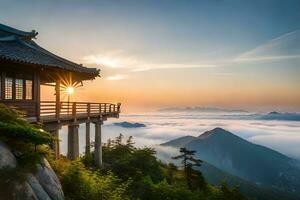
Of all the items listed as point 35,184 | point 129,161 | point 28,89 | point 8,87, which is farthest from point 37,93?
point 129,161

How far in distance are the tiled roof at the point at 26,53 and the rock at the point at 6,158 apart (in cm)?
704

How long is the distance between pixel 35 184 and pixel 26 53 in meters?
11.7

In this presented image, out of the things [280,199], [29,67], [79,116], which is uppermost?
[29,67]

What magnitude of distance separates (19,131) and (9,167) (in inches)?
67.1

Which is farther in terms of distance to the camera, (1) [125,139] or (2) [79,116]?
(1) [125,139]

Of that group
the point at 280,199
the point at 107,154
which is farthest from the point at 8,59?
the point at 280,199

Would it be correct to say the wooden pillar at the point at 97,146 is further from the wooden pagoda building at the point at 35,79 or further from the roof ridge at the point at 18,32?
the roof ridge at the point at 18,32

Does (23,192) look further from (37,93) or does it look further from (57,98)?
(57,98)

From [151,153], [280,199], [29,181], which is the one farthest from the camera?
[280,199]

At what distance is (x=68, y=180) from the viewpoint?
671 inches

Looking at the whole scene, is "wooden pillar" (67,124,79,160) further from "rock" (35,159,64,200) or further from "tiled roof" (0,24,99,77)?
"rock" (35,159,64,200)

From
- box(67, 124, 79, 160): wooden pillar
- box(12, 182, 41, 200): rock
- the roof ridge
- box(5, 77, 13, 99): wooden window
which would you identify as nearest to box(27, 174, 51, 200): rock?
box(12, 182, 41, 200): rock

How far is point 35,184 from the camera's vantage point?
43.1 ft

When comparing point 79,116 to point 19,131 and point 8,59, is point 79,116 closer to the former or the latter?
point 8,59
